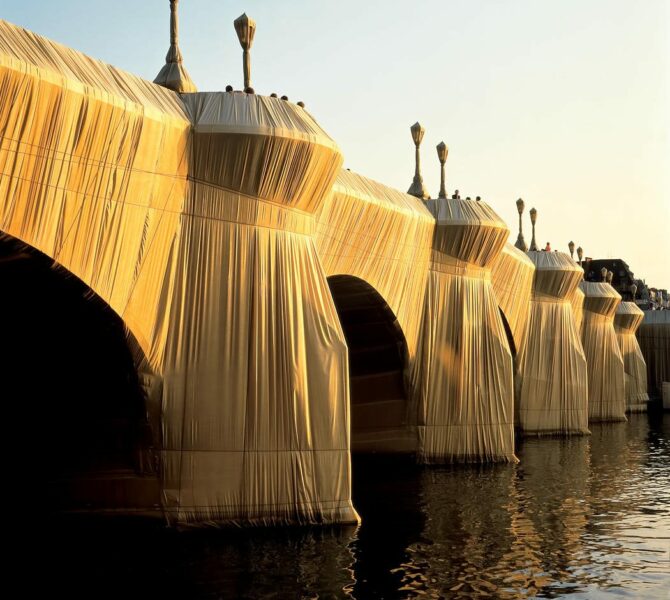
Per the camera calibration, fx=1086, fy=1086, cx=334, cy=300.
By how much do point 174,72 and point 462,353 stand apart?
13.7 metres

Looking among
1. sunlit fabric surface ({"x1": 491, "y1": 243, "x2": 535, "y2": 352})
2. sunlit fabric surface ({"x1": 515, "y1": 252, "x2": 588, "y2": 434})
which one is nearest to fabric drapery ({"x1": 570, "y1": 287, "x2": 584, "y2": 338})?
sunlit fabric surface ({"x1": 515, "y1": 252, "x2": 588, "y2": 434})

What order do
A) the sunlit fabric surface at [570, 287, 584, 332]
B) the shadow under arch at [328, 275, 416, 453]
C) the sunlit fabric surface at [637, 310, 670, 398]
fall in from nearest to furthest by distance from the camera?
the shadow under arch at [328, 275, 416, 453] < the sunlit fabric surface at [570, 287, 584, 332] < the sunlit fabric surface at [637, 310, 670, 398]

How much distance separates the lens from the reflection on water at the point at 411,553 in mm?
14992

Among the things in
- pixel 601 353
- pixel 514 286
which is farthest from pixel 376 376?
pixel 601 353

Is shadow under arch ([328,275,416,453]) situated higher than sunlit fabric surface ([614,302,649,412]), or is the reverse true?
sunlit fabric surface ([614,302,649,412])

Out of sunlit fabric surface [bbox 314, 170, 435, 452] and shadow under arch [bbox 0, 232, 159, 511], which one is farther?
sunlit fabric surface [bbox 314, 170, 435, 452]

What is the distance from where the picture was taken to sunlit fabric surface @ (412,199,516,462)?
29.7 metres

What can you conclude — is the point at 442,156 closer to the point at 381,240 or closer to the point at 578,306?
the point at 381,240

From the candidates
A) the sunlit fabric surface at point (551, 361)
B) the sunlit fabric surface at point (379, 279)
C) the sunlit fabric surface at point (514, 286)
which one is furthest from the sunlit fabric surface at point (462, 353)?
the sunlit fabric surface at point (551, 361)

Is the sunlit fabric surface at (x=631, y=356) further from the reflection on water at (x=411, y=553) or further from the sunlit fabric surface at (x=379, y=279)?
the reflection on water at (x=411, y=553)

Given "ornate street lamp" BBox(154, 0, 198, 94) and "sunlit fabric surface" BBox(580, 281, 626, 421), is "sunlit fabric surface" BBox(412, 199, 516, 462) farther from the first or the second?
"sunlit fabric surface" BBox(580, 281, 626, 421)

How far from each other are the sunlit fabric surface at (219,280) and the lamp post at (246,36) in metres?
1.07

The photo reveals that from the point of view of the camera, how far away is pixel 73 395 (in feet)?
61.3

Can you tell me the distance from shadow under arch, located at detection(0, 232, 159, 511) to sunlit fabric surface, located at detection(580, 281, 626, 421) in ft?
123
